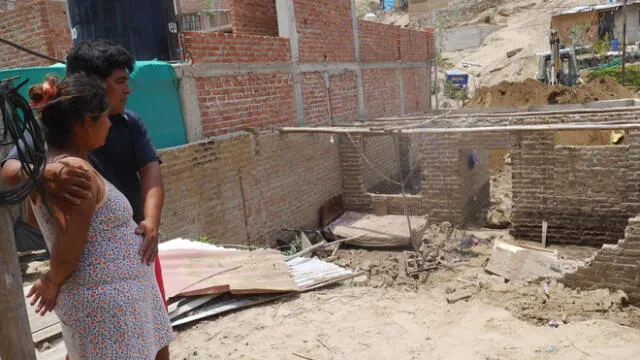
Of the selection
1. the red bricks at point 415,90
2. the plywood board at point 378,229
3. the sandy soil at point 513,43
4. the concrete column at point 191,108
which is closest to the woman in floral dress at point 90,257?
the concrete column at point 191,108

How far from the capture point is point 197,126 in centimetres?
643

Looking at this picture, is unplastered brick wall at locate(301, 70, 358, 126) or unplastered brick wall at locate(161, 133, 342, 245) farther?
unplastered brick wall at locate(301, 70, 358, 126)

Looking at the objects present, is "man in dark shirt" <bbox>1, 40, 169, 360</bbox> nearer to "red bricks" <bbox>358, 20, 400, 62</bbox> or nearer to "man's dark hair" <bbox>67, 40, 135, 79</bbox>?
"man's dark hair" <bbox>67, 40, 135, 79</bbox>

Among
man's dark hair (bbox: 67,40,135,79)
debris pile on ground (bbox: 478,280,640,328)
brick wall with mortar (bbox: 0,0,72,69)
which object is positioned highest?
brick wall with mortar (bbox: 0,0,72,69)

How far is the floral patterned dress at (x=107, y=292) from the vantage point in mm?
1877

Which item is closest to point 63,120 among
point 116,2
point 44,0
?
point 116,2

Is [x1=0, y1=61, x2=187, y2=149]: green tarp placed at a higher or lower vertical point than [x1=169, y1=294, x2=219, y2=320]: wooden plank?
higher

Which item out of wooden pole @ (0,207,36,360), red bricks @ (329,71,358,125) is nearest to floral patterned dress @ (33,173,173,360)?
wooden pole @ (0,207,36,360)

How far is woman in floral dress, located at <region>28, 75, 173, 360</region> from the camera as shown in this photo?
1.83 metres

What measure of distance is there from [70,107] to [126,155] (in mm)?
692

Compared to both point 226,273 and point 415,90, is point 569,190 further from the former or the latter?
point 415,90

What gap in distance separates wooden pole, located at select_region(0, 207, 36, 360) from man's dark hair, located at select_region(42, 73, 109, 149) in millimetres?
357

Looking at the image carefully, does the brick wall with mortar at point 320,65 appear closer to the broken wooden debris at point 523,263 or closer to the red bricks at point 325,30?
the red bricks at point 325,30

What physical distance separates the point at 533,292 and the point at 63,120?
568 centimetres
